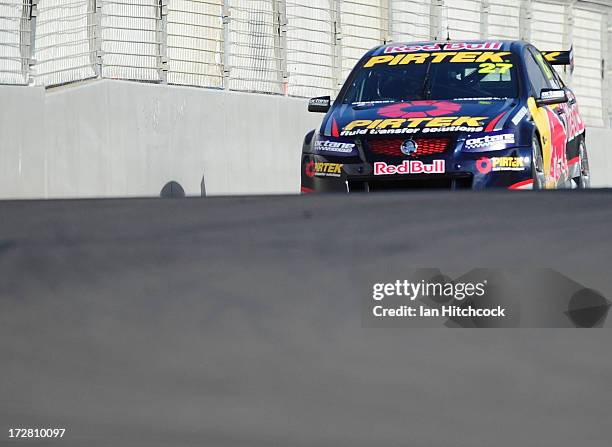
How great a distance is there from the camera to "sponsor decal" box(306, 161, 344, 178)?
998 cm

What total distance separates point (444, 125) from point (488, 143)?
360 mm

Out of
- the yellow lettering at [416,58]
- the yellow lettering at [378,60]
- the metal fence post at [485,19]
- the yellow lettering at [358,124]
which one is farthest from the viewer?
the metal fence post at [485,19]

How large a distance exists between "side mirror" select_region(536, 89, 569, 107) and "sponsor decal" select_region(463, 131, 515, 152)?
998 millimetres

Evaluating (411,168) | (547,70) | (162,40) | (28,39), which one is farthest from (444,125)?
(28,39)

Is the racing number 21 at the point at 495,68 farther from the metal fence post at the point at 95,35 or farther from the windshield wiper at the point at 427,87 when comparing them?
the metal fence post at the point at 95,35

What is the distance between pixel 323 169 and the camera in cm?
1008

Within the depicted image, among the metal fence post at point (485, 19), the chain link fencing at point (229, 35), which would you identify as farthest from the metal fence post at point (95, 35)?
the metal fence post at point (485, 19)

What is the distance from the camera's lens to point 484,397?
475 cm

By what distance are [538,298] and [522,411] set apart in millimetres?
406

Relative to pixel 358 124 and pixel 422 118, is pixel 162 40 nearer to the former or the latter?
pixel 358 124

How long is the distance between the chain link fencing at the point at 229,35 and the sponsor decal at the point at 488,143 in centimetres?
555

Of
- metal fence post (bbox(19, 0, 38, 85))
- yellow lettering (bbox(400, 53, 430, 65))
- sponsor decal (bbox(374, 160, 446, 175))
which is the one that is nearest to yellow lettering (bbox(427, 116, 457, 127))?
sponsor decal (bbox(374, 160, 446, 175))

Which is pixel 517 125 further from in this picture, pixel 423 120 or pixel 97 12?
pixel 97 12

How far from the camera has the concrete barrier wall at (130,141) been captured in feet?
44.4
